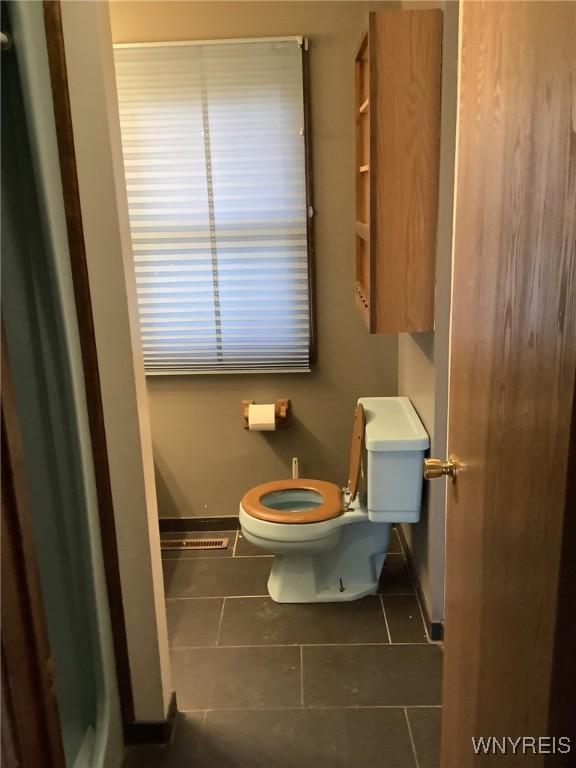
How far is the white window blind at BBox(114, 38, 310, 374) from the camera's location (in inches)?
109

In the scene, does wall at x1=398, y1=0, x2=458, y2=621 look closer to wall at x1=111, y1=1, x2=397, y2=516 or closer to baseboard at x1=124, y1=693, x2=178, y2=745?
wall at x1=111, y1=1, x2=397, y2=516

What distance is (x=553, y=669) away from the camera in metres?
0.78

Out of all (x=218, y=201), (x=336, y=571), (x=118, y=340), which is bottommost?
(x=336, y=571)

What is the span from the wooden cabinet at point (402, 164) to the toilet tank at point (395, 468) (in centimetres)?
44

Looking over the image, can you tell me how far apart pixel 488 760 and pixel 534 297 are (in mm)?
795

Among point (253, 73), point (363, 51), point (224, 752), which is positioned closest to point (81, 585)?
point (224, 752)

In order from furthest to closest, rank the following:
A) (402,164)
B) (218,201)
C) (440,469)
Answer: (218,201)
(402,164)
(440,469)

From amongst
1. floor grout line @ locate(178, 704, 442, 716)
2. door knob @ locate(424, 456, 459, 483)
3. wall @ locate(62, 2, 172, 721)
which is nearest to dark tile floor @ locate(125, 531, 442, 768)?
floor grout line @ locate(178, 704, 442, 716)

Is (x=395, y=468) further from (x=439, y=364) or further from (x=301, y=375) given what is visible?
(x=301, y=375)

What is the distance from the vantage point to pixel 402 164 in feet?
6.80

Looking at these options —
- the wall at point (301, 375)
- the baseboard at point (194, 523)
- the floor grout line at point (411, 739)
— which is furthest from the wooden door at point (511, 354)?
the baseboard at point (194, 523)

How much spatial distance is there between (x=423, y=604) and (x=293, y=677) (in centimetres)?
62

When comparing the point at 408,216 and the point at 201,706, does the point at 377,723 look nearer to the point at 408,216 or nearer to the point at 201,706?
the point at 201,706

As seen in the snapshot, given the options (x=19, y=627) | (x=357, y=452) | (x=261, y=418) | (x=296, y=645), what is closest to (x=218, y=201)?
(x=261, y=418)
